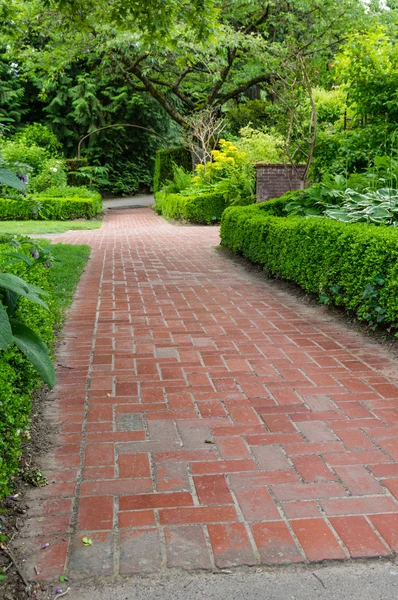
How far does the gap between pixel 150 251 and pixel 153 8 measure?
460 centimetres

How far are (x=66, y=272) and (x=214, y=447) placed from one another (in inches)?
203

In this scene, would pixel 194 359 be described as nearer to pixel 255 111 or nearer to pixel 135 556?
pixel 135 556

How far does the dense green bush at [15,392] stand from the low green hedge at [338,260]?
8.34ft

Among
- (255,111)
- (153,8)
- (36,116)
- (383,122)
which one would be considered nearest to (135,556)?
(153,8)

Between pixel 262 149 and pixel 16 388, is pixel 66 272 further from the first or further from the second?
pixel 262 149

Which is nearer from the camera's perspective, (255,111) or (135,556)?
(135,556)

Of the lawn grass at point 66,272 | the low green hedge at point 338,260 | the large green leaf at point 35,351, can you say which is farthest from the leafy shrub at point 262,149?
the large green leaf at point 35,351

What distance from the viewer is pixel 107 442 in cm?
295

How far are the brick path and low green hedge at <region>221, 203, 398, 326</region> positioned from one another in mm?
312

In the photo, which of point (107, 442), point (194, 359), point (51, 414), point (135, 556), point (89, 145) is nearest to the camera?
point (135, 556)

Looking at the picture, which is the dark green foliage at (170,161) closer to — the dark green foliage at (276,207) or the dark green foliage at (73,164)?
the dark green foliage at (73,164)

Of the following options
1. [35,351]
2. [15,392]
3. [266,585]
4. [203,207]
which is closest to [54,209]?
[203,207]

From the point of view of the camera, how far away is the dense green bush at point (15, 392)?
7.61 feet

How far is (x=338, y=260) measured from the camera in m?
5.40
